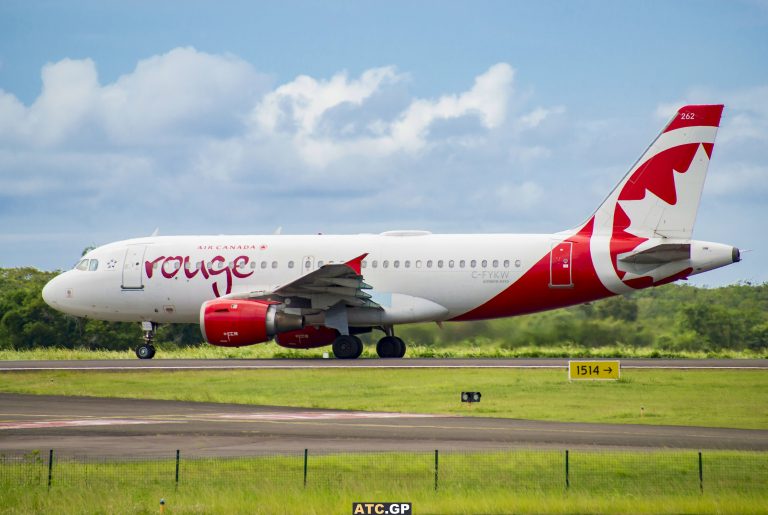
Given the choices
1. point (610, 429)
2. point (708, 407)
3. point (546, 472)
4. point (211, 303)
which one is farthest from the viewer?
point (211, 303)

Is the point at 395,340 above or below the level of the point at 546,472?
above

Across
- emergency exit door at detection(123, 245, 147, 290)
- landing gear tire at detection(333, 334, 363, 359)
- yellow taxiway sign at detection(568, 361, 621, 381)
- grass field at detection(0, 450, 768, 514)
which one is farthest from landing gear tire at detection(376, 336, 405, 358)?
grass field at detection(0, 450, 768, 514)

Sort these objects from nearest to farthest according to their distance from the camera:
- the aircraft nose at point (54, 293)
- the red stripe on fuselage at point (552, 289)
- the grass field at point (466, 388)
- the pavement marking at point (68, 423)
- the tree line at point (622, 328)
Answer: the pavement marking at point (68, 423), the grass field at point (466, 388), the red stripe on fuselage at point (552, 289), the tree line at point (622, 328), the aircraft nose at point (54, 293)

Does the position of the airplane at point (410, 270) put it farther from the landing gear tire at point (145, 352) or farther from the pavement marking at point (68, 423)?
the pavement marking at point (68, 423)

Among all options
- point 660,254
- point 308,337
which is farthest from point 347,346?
point 660,254

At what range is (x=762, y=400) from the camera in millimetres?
28094

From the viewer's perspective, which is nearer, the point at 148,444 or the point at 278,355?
the point at 148,444

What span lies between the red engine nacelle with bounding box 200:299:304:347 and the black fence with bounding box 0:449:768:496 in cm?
1827

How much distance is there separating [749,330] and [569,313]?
26.6 feet

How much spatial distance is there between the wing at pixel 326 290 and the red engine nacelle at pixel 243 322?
2.90ft

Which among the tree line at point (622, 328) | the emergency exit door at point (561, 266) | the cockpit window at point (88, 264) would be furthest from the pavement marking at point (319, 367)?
the tree line at point (622, 328)

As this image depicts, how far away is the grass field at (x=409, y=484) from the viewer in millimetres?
16641

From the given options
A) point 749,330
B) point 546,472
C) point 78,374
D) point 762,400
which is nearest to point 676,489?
point 546,472

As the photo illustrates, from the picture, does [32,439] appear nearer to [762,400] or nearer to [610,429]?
[610,429]
